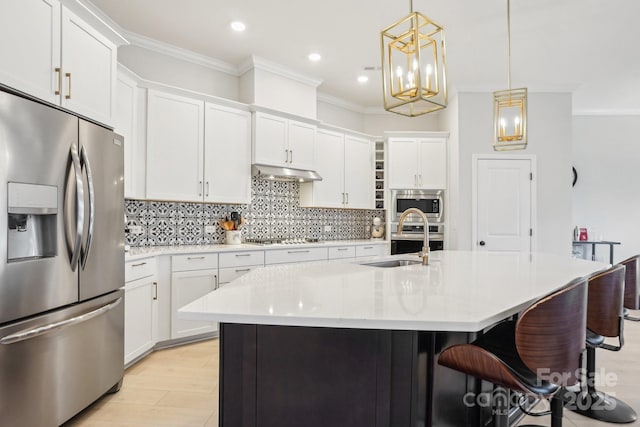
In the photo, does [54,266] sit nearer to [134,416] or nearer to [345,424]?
[134,416]

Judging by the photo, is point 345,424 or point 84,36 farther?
point 84,36

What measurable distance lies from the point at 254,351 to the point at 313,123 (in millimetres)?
3642

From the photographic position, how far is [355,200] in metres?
5.16

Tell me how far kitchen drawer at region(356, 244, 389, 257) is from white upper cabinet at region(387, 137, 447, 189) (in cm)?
88

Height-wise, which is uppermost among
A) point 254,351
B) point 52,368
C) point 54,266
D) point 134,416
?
point 54,266

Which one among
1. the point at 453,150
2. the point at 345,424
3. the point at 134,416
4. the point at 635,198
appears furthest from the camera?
the point at 635,198

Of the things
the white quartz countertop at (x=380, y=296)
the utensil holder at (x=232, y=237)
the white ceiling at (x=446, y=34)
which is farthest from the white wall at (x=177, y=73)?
the white quartz countertop at (x=380, y=296)

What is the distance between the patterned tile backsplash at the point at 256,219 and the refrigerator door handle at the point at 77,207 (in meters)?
1.48

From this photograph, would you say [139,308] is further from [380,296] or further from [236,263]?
[380,296]

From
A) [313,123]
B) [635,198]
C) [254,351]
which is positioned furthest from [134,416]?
[635,198]

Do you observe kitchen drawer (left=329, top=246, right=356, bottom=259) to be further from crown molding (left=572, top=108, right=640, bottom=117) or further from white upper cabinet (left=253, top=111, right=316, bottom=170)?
crown molding (left=572, top=108, right=640, bottom=117)

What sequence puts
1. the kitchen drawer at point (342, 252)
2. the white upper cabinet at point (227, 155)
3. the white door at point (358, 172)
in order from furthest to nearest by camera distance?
the white door at point (358, 172), the kitchen drawer at point (342, 252), the white upper cabinet at point (227, 155)

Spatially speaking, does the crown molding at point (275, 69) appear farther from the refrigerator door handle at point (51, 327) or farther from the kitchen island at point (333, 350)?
the kitchen island at point (333, 350)

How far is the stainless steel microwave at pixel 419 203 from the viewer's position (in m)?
5.16
